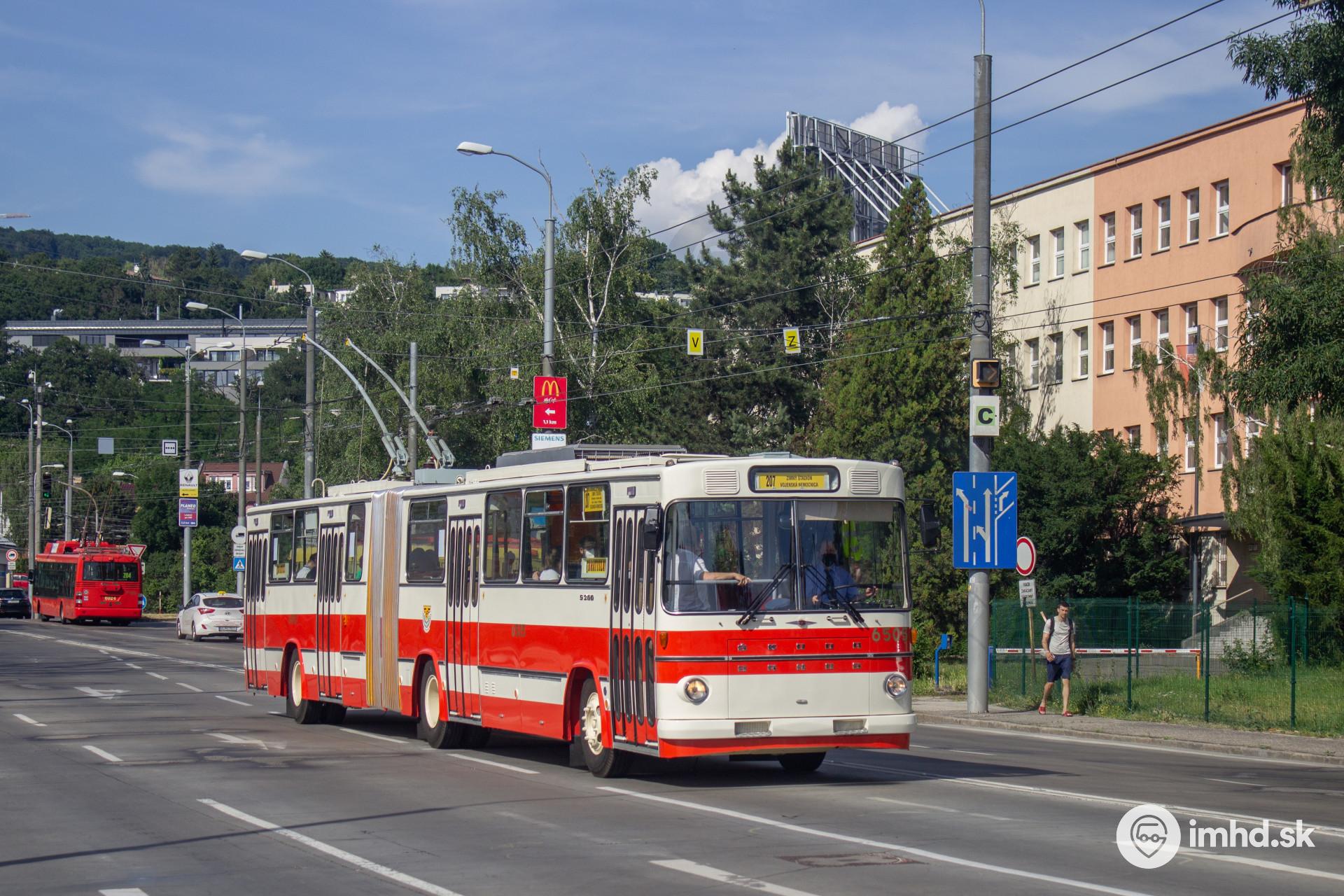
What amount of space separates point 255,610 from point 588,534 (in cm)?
1096

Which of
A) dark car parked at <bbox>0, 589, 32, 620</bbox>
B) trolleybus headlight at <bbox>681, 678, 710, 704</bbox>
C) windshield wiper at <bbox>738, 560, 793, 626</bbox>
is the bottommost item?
dark car parked at <bbox>0, 589, 32, 620</bbox>

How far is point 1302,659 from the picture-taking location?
23.1m

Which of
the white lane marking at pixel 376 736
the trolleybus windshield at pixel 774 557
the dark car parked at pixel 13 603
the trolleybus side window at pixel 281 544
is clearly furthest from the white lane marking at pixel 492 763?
the dark car parked at pixel 13 603

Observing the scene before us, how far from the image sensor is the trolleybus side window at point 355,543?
21141mm

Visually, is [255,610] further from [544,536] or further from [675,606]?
[675,606]

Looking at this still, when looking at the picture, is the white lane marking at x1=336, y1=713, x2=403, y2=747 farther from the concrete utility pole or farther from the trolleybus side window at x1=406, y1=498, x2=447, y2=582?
the concrete utility pole

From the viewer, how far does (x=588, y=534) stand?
1553 centimetres

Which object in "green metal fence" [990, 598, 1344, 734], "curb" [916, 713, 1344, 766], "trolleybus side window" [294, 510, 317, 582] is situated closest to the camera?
"curb" [916, 713, 1344, 766]

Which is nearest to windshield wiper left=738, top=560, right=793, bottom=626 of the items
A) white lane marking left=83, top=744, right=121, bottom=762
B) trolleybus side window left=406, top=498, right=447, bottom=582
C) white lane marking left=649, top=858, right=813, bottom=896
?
white lane marking left=649, top=858, right=813, bottom=896

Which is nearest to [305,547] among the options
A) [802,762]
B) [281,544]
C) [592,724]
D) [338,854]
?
[281,544]

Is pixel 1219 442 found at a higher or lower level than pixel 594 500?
higher

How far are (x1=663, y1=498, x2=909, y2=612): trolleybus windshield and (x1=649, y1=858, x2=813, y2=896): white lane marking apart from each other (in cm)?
408

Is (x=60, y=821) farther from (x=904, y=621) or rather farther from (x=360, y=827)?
(x=904, y=621)

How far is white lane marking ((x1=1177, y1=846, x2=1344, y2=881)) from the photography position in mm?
9344
